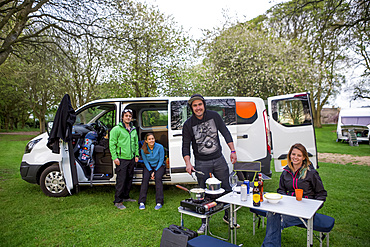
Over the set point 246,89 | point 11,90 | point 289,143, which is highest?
point 11,90

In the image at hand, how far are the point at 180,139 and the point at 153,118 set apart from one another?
1416 millimetres

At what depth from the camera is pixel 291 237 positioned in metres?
Result: 3.35

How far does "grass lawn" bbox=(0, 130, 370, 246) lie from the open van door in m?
1.02

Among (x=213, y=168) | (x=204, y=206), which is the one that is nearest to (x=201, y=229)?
(x=213, y=168)

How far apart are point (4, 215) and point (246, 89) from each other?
12949 mm

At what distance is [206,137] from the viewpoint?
3662 millimetres

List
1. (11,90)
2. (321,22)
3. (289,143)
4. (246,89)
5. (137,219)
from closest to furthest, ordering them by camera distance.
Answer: (137,219) < (289,143) < (321,22) < (246,89) < (11,90)

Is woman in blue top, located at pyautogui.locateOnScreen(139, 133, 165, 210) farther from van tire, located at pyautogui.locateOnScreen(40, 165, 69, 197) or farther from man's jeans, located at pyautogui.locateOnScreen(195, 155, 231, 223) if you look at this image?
van tire, located at pyautogui.locateOnScreen(40, 165, 69, 197)

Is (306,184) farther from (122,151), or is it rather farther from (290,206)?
(122,151)

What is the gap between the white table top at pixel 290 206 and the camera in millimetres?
2318

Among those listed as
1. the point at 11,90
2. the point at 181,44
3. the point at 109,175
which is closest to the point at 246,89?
the point at 181,44

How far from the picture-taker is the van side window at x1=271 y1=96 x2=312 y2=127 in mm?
5062

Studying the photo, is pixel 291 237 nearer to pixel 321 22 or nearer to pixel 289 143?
pixel 289 143

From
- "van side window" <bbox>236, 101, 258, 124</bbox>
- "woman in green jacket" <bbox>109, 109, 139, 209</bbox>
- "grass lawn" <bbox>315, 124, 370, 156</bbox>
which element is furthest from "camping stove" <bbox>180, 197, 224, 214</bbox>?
"grass lawn" <bbox>315, 124, 370, 156</bbox>
